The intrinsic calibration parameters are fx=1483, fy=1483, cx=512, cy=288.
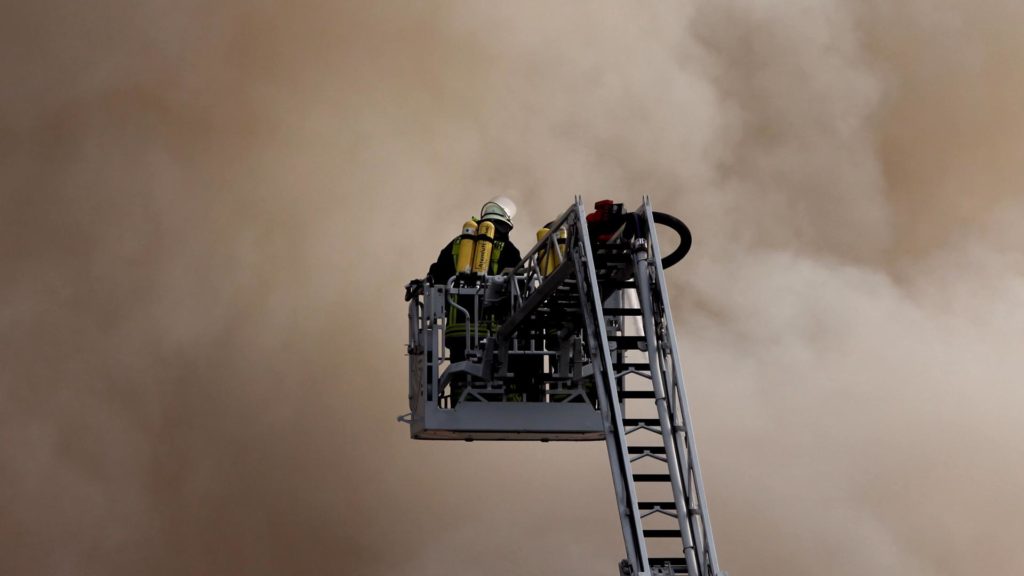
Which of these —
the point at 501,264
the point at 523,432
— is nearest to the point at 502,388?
the point at 523,432

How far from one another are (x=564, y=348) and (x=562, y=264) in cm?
300

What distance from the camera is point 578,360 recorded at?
21.0 meters

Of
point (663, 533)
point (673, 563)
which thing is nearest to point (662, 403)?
point (663, 533)

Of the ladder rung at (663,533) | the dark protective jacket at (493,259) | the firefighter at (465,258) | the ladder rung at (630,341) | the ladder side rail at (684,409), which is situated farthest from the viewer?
the dark protective jacket at (493,259)

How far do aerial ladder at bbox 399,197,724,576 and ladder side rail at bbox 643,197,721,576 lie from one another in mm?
19

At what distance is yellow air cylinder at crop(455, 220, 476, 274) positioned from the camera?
21531 mm

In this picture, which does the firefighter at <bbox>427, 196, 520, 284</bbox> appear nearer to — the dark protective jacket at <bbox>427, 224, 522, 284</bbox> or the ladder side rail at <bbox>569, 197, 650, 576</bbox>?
the dark protective jacket at <bbox>427, 224, 522, 284</bbox>

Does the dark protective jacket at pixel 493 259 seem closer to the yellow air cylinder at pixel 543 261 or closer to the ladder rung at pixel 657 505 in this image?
the yellow air cylinder at pixel 543 261

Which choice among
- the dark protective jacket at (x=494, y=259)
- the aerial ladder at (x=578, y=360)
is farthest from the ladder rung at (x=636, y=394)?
the dark protective jacket at (x=494, y=259)

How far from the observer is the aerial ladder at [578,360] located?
16438 millimetres

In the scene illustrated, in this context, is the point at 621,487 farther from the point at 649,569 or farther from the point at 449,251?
the point at 449,251

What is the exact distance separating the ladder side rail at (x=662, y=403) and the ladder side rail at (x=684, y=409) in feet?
0.48

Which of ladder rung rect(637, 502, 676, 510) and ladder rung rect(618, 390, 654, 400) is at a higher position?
ladder rung rect(618, 390, 654, 400)

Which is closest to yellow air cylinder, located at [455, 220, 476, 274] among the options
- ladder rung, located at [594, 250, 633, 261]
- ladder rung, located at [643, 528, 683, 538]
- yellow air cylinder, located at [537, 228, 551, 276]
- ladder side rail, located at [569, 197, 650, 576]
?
yellow air cylinder, located at [537, 228, 551, 276]
